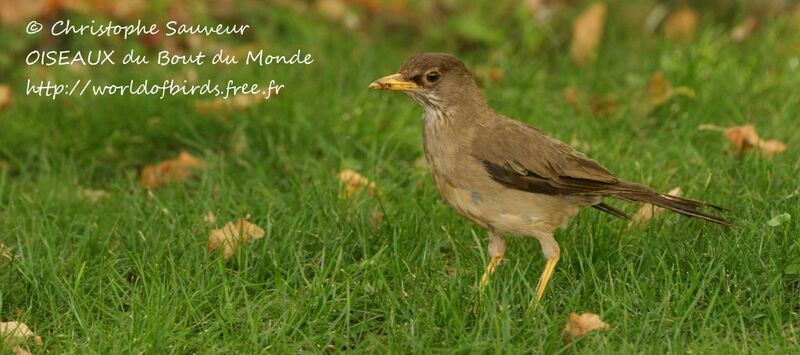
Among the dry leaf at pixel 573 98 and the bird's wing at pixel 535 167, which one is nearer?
the bird's wing at pixel 535 167

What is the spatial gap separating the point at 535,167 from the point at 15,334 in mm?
1997

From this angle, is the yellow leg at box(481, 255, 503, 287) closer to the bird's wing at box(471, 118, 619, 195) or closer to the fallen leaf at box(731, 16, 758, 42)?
the bird's wing at box(471, 118, 619, 195)

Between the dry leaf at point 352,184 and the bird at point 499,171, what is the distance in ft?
2.57

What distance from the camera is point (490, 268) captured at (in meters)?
4.43

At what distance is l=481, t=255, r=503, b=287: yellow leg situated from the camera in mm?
4258

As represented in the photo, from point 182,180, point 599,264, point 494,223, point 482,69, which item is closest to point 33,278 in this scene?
point 182,180

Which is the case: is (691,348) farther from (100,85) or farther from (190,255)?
(100,85)

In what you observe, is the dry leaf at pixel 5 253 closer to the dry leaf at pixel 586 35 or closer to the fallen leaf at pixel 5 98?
the fallen leaf at pixel 5 98

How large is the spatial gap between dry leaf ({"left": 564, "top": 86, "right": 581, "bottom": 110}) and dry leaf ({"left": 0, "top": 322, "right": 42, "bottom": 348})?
355 cm

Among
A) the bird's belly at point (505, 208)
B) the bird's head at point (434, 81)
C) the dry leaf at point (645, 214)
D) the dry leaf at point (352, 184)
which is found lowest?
the dry leaf at point (645, 214)

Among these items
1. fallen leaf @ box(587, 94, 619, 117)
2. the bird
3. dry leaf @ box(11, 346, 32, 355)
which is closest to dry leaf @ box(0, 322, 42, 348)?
dry leaf @ box(11, 346, 32, 355)

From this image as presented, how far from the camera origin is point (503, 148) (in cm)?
456

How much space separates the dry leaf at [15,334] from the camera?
13.0 ft

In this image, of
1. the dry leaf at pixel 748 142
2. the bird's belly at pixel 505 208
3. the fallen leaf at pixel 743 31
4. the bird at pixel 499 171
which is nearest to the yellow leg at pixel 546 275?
the bird at pixel 499 171
